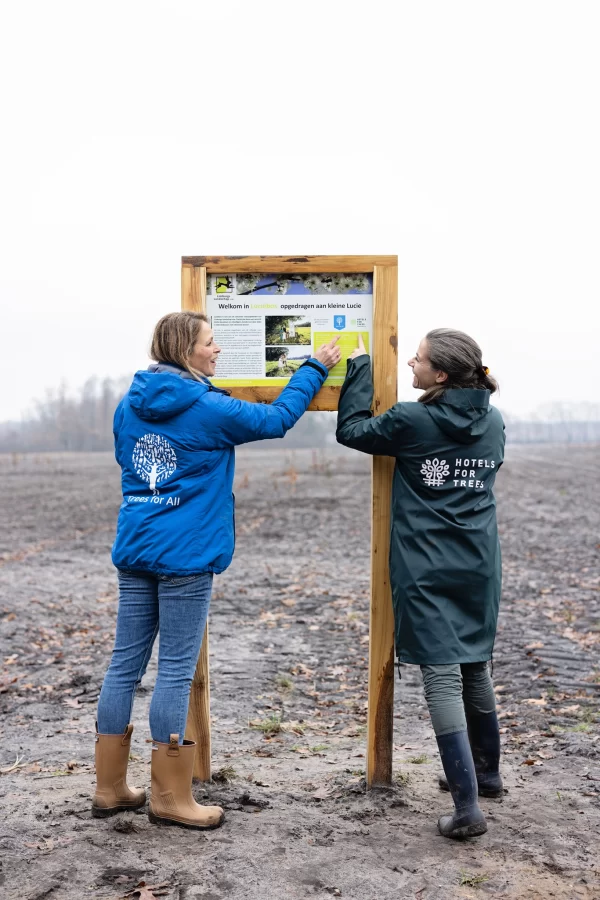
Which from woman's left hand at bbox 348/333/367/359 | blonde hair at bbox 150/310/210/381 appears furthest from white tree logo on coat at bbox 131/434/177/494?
woman's left hand at bbox 348/333/367/359

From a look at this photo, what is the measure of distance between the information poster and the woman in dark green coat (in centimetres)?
56

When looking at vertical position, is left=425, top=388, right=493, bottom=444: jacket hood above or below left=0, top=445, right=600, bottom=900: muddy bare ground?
above

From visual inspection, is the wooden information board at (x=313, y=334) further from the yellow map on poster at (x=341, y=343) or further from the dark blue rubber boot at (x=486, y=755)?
the dark blue rubber boot at (x=486, y=755)

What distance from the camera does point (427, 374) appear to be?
3.84 meters

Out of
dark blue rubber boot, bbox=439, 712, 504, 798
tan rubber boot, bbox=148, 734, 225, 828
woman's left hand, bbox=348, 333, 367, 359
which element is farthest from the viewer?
woman's left hand, bbox=348, 333, 367, 359

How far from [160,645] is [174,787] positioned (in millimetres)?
640

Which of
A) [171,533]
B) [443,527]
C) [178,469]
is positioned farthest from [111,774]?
[443,527]

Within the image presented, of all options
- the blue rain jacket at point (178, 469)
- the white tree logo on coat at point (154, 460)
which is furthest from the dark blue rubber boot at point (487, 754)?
the white tree logo on coat at point (154, 460)

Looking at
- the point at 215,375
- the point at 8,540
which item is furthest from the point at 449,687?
the point at 8,540

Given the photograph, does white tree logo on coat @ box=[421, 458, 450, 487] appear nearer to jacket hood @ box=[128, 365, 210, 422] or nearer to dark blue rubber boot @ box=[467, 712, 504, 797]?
jacket hood @ box=[128, 365, 210, 422]

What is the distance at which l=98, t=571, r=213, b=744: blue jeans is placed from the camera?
144 inches

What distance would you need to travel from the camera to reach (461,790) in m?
3.63

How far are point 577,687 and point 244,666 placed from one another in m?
2.83

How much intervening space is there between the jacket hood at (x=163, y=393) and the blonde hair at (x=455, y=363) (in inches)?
42.6
